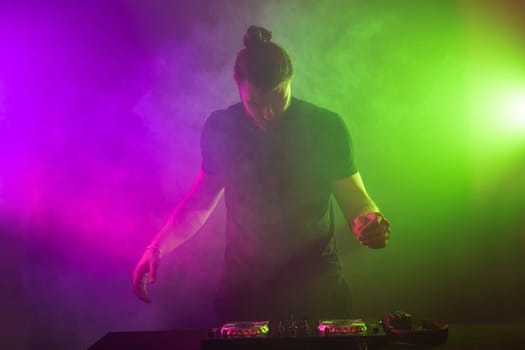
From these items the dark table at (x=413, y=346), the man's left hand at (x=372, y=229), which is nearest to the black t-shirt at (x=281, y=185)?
the man's left hand at (x=372, y=229)

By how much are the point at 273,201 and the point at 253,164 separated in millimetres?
222

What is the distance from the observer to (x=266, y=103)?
2602mm

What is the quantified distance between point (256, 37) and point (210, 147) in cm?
65

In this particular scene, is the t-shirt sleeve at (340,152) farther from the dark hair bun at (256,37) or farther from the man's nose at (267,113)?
the dark hair bun at (256,37)

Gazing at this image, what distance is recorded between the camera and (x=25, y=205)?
2715 mm

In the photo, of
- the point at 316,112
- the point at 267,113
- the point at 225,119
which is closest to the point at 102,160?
the point at 225,119

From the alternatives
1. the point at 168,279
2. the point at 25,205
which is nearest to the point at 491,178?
the point at 168,279

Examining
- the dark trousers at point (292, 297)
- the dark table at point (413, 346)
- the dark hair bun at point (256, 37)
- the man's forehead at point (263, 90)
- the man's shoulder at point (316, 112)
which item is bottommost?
the dark table at point (413, 346)

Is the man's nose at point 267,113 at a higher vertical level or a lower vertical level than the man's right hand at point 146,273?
higher

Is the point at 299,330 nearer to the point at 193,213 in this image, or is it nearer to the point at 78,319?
the point at 193,213

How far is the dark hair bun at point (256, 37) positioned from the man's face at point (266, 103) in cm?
23

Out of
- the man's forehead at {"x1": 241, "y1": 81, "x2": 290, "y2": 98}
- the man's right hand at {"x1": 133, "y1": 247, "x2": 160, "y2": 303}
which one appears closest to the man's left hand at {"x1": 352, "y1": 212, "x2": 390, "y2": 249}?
the man's forehead at {"x1": 241, "y1": 81, "x2": 290, "y2": 98}

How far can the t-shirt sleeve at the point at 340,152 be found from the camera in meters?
2.57

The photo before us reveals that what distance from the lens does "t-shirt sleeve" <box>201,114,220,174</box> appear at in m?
2.62
